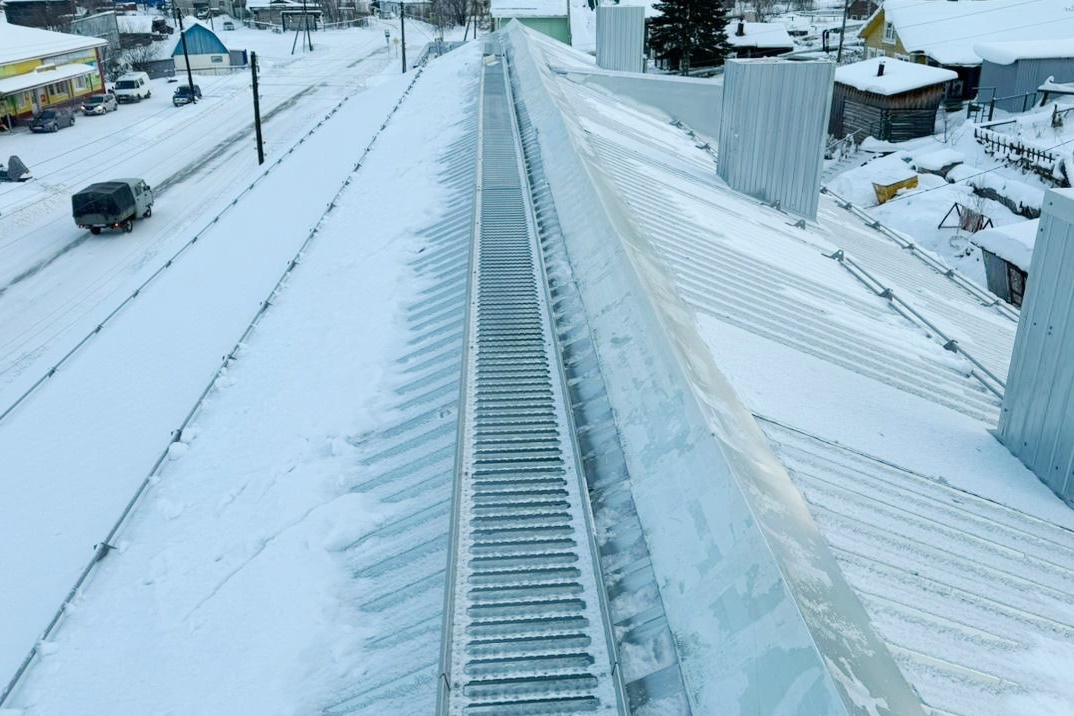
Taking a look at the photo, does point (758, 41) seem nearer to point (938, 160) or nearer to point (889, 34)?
point (889, 34)

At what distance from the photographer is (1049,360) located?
5652 millimetres

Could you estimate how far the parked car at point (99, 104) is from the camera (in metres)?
42.2

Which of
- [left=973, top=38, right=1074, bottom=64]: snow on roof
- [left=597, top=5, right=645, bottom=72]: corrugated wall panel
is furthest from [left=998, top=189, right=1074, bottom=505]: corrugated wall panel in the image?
[left=973, top=38, right=1074, bottom=64]: snow on roof

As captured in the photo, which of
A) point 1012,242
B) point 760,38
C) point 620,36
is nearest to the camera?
point 1012,242

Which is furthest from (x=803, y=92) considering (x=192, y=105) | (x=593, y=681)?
(x=192, y=105)

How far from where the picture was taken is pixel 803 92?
12.0m

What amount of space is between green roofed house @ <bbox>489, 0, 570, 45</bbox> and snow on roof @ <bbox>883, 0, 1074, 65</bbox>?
50.6 ft

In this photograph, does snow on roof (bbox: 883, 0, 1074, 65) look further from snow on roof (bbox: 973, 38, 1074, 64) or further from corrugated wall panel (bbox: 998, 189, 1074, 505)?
corrugated wall panel (bbox: 998, 189, 1074, 505)

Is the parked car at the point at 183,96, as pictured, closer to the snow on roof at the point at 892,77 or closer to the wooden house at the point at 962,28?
the snow on roof at the point at 892,77

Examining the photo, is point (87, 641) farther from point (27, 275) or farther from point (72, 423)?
point (27, 275)

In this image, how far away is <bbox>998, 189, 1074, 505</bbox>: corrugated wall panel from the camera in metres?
5.49

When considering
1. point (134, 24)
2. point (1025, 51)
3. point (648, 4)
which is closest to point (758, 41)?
point (648, 4)

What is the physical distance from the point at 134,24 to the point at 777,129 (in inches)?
3007

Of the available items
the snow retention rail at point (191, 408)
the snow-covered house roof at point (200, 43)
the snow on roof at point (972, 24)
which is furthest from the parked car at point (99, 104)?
the snow on roof at point (972, 24)
